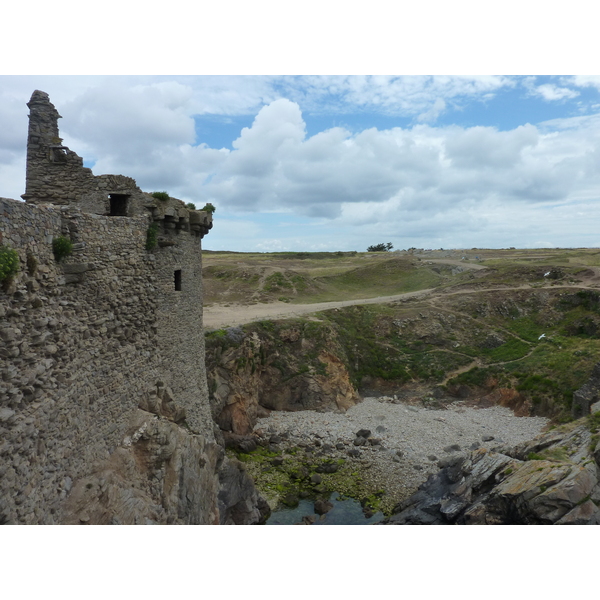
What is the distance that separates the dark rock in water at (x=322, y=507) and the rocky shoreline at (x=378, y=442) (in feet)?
6.13

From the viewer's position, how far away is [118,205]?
1503 centimetres

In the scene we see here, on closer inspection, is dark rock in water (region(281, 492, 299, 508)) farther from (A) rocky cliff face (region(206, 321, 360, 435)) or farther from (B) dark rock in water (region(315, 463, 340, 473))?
(A) rocky cliff face (region(206, 321, 360, 435))

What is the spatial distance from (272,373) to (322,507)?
16.4m

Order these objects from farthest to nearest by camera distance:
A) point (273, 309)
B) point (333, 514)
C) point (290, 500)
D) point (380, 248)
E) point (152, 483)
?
point (380, 248), point (273, 309), point (290, 500), point (333, 514), point (152, 483)

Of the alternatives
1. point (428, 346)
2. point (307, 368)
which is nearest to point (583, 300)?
point (428, 346)

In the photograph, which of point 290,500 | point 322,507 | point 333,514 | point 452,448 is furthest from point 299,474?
point 452,448

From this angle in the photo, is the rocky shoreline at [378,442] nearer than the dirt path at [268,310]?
Yes

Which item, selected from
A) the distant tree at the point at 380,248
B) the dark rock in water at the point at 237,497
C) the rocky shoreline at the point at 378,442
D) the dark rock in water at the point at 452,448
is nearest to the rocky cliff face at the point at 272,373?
the rocky shoreline at the point at 378,442

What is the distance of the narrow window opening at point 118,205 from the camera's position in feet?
48.7

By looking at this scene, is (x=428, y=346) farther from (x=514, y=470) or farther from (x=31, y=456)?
(x=31, y=456)

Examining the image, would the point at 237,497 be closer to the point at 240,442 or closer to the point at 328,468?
the point at 328,468

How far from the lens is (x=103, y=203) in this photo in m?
14.4

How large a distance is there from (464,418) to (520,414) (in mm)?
5528

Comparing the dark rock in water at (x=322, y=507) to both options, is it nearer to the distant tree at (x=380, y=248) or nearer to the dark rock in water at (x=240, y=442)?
the dark rock in water at (x=240, y=442)
